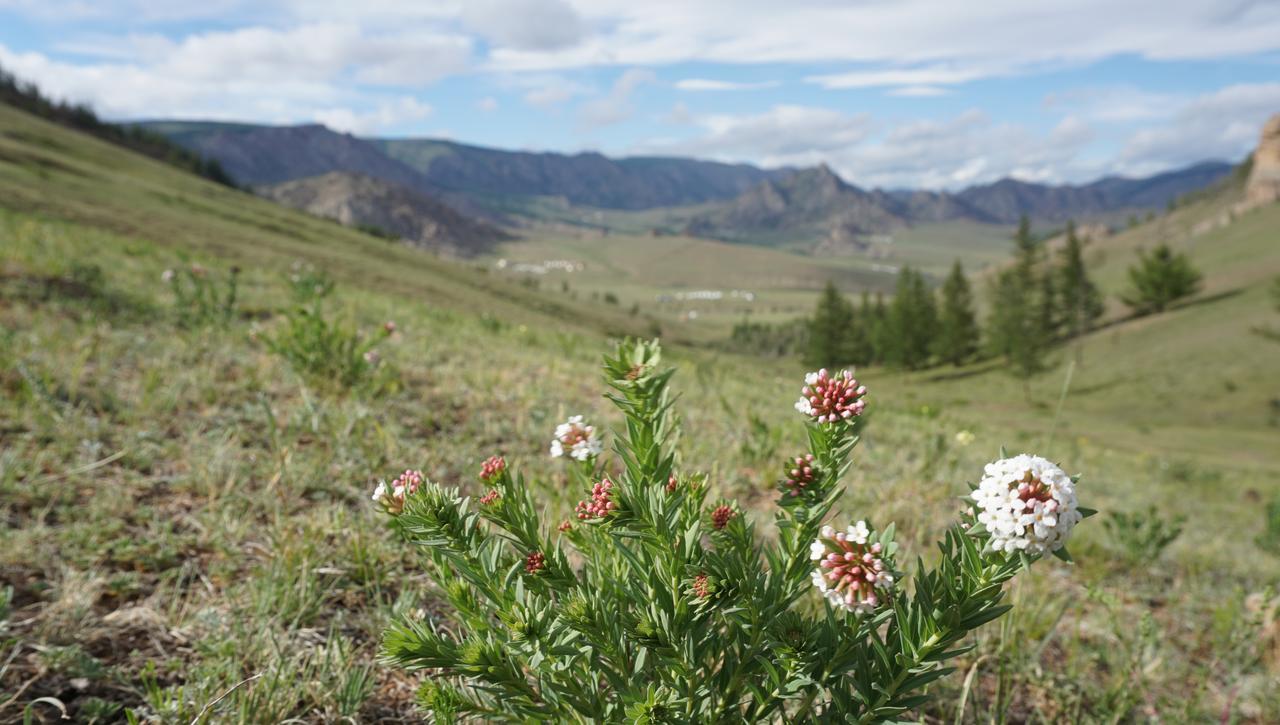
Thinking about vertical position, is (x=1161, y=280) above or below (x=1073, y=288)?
above

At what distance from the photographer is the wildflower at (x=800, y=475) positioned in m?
1.80

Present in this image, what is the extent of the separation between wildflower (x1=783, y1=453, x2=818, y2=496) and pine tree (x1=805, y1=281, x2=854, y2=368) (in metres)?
90.4

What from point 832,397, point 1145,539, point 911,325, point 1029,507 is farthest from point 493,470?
point 911,325

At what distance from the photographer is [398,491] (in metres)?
1.87

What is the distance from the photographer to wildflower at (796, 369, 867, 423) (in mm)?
1744

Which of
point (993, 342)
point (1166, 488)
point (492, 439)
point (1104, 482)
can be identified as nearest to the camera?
point (492, 439)

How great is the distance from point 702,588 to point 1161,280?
420 ft

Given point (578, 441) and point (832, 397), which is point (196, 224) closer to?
point (578, 441)

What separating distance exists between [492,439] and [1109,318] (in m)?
127

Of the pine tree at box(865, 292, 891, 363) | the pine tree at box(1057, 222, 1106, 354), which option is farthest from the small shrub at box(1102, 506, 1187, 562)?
the pine tree at box(1057, 222, 1106, 354)

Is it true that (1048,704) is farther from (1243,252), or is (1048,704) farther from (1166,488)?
(1243,252)

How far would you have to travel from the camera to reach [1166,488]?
16.6m

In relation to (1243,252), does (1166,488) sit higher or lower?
lower

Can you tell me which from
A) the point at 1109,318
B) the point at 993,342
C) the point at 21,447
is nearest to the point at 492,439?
the point at 21,447
